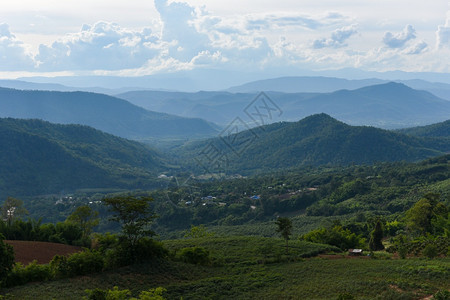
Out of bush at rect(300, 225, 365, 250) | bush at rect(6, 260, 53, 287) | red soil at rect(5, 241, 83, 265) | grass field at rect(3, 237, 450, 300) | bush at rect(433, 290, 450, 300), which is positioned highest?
bush at rect(433, 290, 450, 300)

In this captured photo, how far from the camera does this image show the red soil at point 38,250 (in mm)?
37031

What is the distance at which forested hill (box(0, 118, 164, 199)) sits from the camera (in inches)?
5566

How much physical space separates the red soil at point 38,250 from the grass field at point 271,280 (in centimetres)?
1178

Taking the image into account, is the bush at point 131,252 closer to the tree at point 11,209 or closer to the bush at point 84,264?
the bush at point 84,264

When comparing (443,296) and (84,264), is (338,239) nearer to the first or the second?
(443,296)

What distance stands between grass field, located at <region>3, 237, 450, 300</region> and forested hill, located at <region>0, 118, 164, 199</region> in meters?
119

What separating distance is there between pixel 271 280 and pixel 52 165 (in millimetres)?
141177

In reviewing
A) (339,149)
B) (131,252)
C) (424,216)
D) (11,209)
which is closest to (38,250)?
(11,209)

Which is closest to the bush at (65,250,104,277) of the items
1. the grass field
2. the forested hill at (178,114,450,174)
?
the grass field

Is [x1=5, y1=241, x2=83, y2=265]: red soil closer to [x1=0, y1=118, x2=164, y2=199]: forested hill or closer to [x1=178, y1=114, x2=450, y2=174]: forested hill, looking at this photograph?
[x1=0, y1=118, x2=164, y2=199]: forested hill

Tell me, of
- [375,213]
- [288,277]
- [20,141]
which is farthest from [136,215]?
[20,141]

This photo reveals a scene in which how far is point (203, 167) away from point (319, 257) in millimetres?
163072

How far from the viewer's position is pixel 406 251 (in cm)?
3753

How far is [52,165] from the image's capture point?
500 feet
